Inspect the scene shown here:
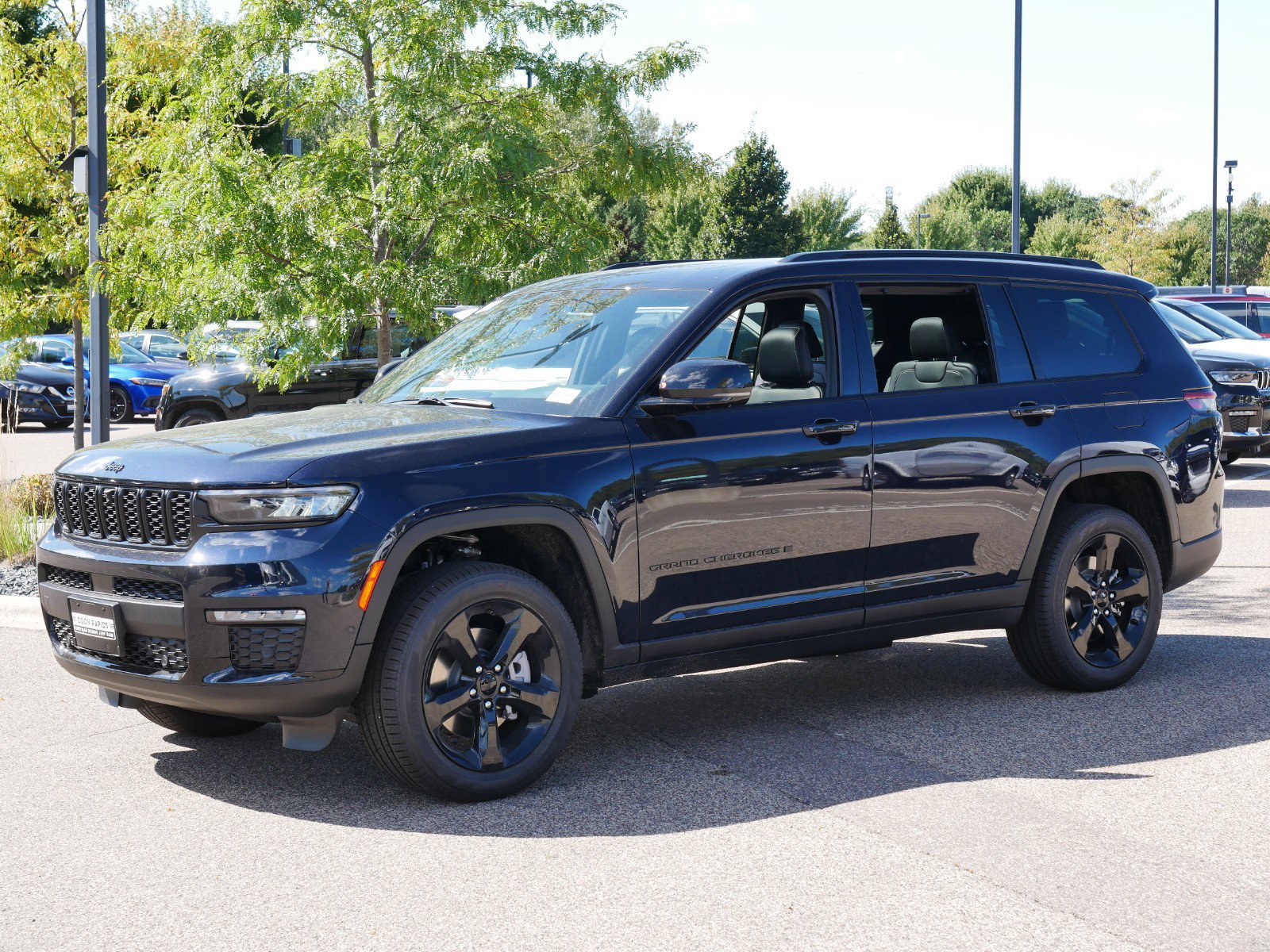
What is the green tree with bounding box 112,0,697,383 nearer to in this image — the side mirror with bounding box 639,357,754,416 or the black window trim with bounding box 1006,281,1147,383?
the black window trim with bounding box 1006,281,1147,383

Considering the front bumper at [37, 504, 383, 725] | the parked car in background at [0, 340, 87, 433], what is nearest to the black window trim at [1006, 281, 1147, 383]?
the front bumper at [37, 504, 383, 725]

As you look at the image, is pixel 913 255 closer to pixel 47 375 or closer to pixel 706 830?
pixel 706 830

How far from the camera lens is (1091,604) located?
6.67m

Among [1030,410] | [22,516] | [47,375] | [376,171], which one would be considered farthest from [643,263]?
[47,375]

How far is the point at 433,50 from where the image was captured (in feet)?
34.3

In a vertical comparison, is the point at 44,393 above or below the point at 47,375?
below

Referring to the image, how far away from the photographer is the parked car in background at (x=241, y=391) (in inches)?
709

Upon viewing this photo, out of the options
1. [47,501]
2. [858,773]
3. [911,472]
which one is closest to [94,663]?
[858,773]

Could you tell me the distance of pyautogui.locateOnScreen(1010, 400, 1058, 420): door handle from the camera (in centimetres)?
638

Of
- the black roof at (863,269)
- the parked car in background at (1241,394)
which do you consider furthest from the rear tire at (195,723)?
the parked car in background at (1241,394)

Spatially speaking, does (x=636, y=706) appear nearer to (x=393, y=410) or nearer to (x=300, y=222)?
(x=393, y=410)

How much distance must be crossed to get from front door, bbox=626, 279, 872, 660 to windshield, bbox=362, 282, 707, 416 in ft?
0.70

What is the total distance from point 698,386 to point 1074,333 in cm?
241

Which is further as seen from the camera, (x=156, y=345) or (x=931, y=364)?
(x=156, y=345)
